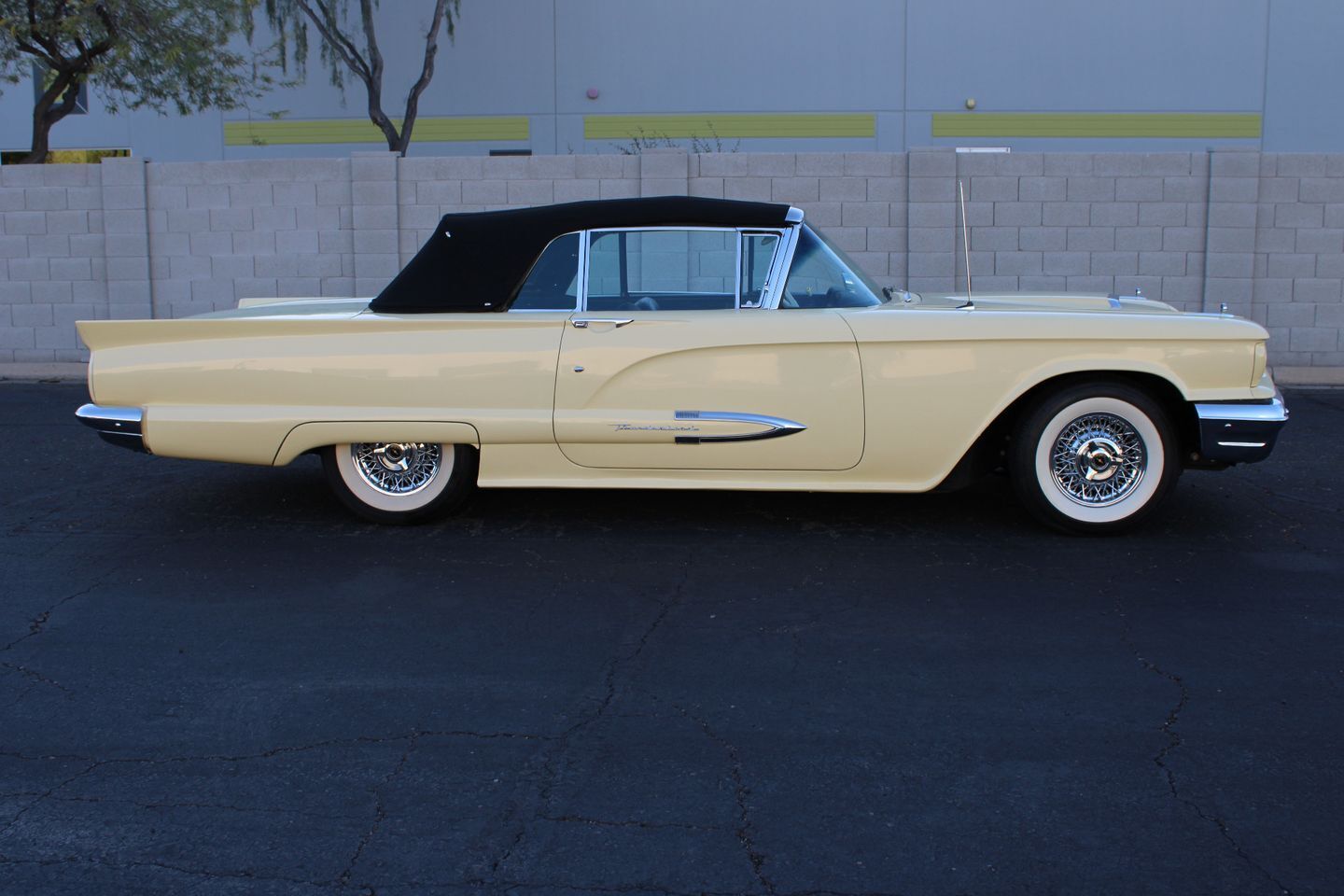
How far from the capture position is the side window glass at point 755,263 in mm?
6141

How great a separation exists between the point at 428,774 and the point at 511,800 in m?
0.30

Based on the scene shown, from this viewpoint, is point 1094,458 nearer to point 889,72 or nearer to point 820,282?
point 820,282

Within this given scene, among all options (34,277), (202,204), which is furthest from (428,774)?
(34,277)

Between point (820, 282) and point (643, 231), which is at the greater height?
point (643, 231)

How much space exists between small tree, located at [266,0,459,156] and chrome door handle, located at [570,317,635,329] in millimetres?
16266

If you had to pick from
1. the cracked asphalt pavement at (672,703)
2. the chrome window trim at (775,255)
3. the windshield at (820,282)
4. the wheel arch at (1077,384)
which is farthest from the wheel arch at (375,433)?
the wheel arch at (1077,384)

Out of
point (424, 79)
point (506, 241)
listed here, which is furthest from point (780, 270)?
point (424, 79)

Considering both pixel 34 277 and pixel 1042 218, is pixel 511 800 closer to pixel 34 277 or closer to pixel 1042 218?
pixel 1042 218

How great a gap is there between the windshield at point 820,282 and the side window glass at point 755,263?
0.11m

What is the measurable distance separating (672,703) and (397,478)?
272 centimetres

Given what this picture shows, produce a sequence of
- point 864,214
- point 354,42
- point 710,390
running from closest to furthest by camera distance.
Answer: point 710,390 → point 864,214 → point 354,42

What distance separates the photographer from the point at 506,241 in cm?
627

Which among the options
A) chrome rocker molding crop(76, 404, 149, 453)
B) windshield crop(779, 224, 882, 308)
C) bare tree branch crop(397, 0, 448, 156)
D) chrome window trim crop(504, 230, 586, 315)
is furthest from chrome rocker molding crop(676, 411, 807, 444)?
bare tree branch crop(397, 0, 448, 156)

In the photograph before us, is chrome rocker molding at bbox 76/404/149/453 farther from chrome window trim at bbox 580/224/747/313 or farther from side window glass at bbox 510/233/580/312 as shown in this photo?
chrome window trim at bbox 580/224/747/313
